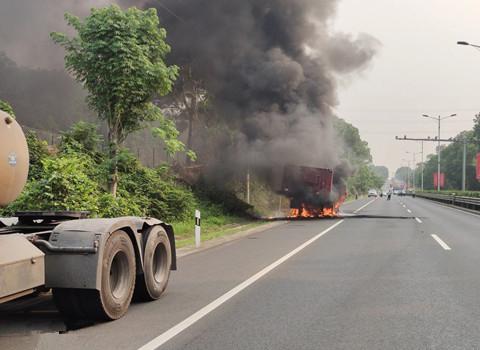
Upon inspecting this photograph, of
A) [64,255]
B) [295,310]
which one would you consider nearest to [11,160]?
[64,255]

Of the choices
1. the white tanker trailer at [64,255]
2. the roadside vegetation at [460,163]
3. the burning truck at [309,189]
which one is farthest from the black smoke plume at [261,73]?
the roadside vegetation at [460,163]

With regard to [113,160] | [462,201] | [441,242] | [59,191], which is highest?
[113,160]

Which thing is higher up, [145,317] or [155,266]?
[155,266]

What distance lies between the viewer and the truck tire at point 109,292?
4920 millimetres

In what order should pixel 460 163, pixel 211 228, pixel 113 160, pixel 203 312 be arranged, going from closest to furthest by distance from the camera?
1. pixel 203 312
2. pixel 113 160
3. pixel 211 228
4. pixel 460 163

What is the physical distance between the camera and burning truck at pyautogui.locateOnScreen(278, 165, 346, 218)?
79.0ft

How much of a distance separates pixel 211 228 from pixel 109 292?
50.6 ft

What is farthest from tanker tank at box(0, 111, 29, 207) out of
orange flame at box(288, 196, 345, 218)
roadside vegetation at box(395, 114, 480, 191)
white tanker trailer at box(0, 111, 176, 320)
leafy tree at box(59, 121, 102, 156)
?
roadside vegetation at box(395, 114, 480, 191)

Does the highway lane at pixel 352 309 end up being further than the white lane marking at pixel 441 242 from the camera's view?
No

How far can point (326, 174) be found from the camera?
24.2 metres

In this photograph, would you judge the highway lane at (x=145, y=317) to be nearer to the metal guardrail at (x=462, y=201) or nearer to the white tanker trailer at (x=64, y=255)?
the white tanker trailer at (x=64, y=255)

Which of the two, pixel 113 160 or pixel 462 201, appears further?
pixel 462 201

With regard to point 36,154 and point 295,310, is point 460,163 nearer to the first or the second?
point 36,154

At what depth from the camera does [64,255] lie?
4793 millimetres
